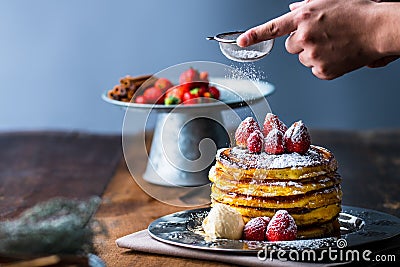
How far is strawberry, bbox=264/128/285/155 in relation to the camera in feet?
6.02

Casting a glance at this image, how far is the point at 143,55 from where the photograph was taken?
404 cm

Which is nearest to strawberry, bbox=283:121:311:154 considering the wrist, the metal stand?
the wrist

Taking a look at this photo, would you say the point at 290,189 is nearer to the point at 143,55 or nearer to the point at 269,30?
the point at 269,30

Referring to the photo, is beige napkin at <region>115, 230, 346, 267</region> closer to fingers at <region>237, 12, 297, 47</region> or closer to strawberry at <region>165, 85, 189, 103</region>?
fingers at <region>237, 12, 297, 47</region>

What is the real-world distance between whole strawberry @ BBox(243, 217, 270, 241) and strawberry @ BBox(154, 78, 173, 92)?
104 centimetres

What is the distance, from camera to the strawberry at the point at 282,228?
168cm

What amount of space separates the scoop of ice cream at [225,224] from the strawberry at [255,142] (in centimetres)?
18

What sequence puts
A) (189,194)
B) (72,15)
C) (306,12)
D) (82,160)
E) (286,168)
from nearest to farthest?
1. (306,12)
2. (286,168)
3. (189,194)
4. (82,160)
5. (72,15)

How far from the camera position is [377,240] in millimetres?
1685

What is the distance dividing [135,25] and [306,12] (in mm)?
2452

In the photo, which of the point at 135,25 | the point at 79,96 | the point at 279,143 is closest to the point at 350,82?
the point at 135,25

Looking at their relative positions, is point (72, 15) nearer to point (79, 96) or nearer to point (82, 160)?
point (79, 96)

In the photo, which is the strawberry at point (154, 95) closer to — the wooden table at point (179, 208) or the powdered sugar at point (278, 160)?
the wooden table at point (179, 208)

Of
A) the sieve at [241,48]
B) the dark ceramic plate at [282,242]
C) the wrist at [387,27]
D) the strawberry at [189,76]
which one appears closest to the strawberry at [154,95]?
the strawberry at [189,76]
